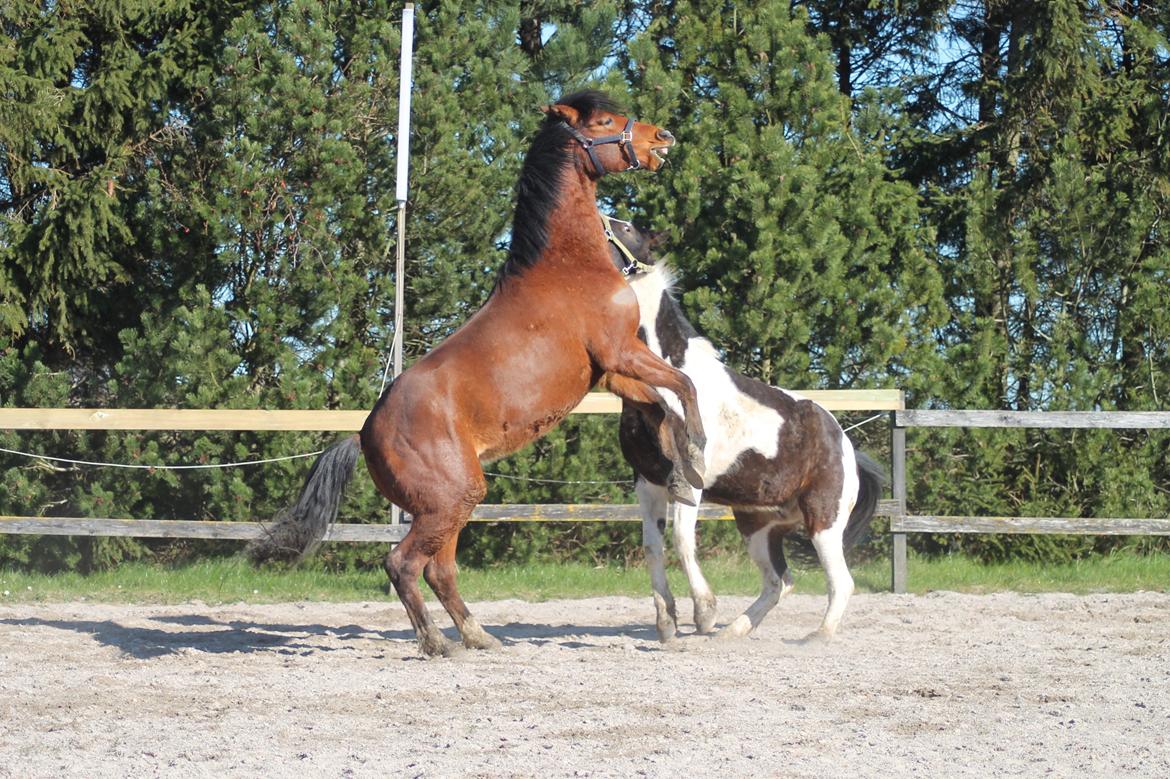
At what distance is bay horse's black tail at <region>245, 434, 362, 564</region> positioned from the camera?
6430 mm

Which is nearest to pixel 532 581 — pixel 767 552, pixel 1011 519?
pixel 767 552

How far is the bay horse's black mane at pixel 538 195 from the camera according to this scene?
607 cm

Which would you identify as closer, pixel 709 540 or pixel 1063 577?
pixel 1063 577

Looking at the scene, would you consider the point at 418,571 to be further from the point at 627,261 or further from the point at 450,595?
the point at 627,261

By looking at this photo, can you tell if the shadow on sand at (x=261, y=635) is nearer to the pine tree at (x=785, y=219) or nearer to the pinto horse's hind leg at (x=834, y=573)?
the pinto horse's hind leg at (x=834, y=573)

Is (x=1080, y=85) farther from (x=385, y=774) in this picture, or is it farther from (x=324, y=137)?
(x=385, y=774)

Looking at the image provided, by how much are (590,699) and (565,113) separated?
2.94m

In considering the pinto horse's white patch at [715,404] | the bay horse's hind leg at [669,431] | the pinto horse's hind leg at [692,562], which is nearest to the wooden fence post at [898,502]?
the pinto horse's white patch at [715,404]

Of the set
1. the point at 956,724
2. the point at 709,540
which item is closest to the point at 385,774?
the point at 956,724

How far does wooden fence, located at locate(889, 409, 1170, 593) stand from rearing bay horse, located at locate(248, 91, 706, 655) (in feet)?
11.9

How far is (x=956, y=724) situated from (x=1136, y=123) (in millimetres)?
8678

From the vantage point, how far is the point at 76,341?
428 inches

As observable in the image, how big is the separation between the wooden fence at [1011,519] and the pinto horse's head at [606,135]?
390cm

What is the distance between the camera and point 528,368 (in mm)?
5910
